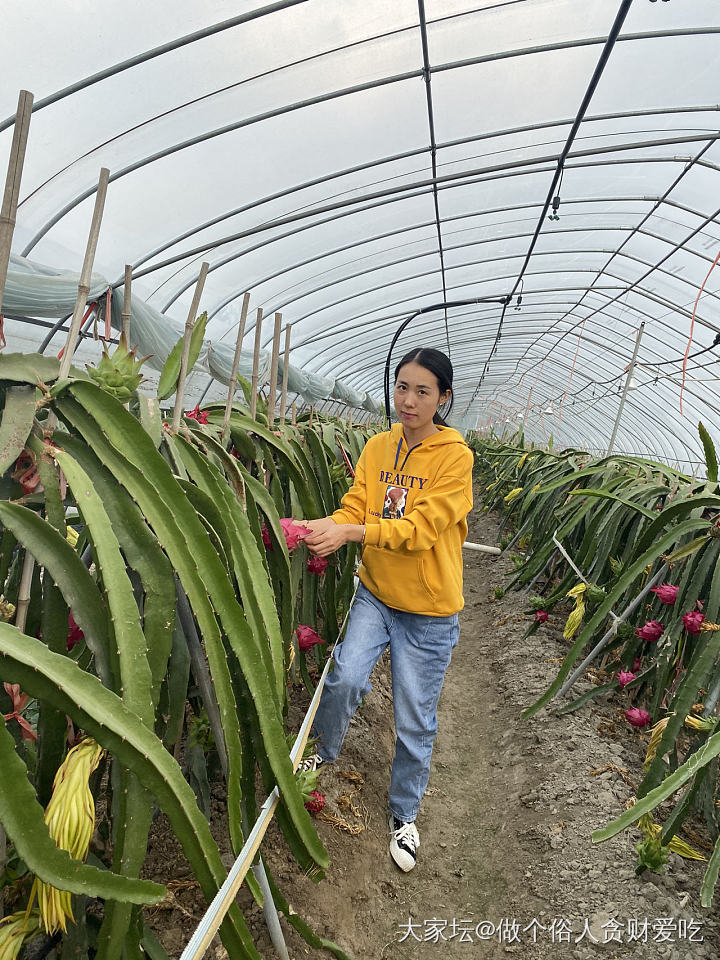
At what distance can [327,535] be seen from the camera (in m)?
1.37

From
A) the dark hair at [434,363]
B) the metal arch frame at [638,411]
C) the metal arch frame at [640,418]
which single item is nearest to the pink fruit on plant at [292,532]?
the dark hair at [434,363]

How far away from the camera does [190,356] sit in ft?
4.28

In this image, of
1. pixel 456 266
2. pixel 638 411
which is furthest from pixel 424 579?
pixel 638 411

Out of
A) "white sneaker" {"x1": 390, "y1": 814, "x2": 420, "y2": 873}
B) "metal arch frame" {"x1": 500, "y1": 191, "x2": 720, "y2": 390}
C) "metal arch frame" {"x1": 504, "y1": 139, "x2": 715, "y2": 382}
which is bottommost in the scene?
"white sneaker" {"x1": 390, "y1": 814, "x2": 420, "y2": 873}

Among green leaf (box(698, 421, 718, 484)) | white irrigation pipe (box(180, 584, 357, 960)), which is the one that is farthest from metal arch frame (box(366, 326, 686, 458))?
white irrigation pipe (box(180, 584, 357, 960))

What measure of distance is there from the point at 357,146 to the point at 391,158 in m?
0.40

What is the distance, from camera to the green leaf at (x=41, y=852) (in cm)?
52

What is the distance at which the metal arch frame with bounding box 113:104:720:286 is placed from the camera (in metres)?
4.20

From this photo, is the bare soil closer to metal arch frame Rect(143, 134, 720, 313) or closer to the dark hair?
the dark hair

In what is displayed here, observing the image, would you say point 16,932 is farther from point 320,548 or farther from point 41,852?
point 320,548

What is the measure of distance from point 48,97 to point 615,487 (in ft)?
9.44

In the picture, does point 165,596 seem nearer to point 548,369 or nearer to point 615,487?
point 615,487

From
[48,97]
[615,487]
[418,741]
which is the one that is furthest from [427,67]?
[418,741]

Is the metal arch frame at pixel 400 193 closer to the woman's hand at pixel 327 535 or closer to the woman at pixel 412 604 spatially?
the woman at pixel 412 604
